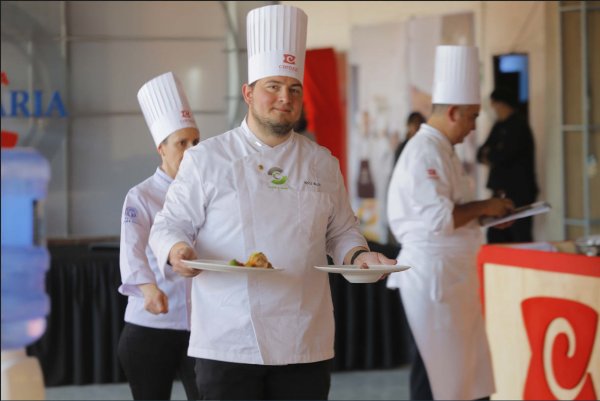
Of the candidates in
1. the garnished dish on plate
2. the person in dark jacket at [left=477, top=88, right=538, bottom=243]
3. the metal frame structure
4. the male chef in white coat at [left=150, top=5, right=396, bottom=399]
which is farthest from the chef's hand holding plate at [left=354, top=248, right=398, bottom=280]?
the metal frame structure

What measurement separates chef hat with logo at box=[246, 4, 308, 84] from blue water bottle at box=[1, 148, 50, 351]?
482 mm

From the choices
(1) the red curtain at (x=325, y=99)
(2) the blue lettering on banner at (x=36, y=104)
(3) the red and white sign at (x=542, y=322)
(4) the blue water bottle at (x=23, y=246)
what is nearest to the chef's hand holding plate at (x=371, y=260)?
(4) the blue water bottle at (x=23, y=246)

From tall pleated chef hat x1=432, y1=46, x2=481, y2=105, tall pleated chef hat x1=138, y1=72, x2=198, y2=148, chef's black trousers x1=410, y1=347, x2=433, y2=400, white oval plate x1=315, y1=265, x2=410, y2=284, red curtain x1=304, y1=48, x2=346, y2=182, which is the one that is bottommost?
chef's black trousers x1=410, y1=347, x2=433, y2=400

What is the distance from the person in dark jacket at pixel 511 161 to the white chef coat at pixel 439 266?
2326 millimetres

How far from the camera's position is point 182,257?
56.7 inches

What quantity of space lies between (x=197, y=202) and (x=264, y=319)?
0.21 meters

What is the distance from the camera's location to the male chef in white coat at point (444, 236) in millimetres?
2627

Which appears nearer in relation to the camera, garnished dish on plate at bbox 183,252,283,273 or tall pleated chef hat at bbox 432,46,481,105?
garnished dish on plate at bbox 183,252,283,273

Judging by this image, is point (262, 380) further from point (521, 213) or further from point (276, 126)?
point (521, 213)

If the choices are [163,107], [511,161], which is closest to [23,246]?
[163,107]

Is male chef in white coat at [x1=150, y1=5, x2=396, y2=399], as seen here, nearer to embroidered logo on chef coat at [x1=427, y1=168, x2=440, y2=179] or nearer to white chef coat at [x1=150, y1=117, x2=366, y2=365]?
white chef coat at [x1=150, y1=117, x2=366, y2=365]

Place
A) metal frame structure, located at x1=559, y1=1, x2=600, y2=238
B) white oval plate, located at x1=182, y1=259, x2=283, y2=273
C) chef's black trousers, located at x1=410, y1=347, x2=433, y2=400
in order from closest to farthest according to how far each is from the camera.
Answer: white oval plate, located at x1=182, y1=259, x2=283, y2=273 → chef's black trousers, located at x1=410, y1=347, x2=433, y2=400 → metal frame structure, located at x1=559, y1=1, x2=600, y2=238

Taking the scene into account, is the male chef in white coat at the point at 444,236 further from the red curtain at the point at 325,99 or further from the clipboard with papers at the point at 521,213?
the red curtain at the point at 325,99

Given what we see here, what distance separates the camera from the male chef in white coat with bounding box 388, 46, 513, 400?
8.62ft
